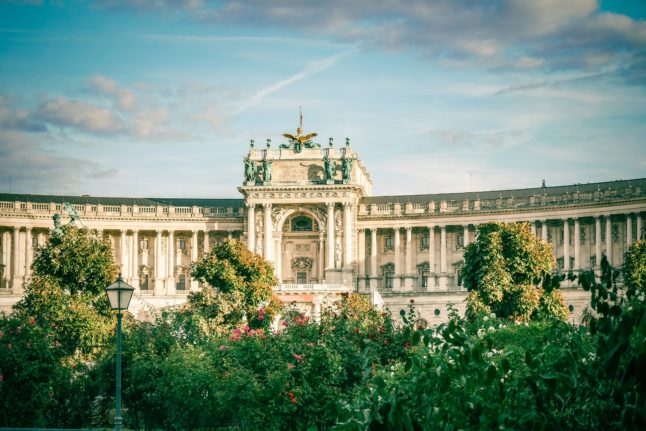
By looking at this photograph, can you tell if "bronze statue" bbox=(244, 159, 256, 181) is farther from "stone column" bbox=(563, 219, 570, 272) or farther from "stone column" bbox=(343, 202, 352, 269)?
"stone column" bbox=(563, 219, 570, 272)

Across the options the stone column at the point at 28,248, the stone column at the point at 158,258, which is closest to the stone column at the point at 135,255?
the stone column at the point at 158,258

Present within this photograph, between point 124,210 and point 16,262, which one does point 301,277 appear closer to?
point 124,210

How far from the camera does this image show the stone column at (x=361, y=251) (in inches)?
5212

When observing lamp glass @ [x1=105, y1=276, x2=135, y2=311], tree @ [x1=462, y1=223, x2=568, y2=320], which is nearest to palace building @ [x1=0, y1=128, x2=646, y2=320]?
tree @ [x1=462, y1=223, x2=568, y2=320]

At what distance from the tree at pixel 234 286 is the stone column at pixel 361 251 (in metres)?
31.1

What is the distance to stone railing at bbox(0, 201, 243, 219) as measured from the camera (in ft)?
414

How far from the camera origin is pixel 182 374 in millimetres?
49688

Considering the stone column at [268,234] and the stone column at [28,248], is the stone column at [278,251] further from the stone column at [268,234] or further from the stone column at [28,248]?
the stone column at [28,248]

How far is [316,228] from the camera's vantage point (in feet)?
428

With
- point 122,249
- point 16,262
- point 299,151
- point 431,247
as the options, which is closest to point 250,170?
point 299,151

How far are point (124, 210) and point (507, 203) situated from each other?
157 feet

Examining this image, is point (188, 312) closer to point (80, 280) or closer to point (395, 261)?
point (80, 280)

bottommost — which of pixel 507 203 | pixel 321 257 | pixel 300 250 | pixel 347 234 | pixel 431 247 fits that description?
pixel 321 257

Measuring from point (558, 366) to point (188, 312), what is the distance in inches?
2516
